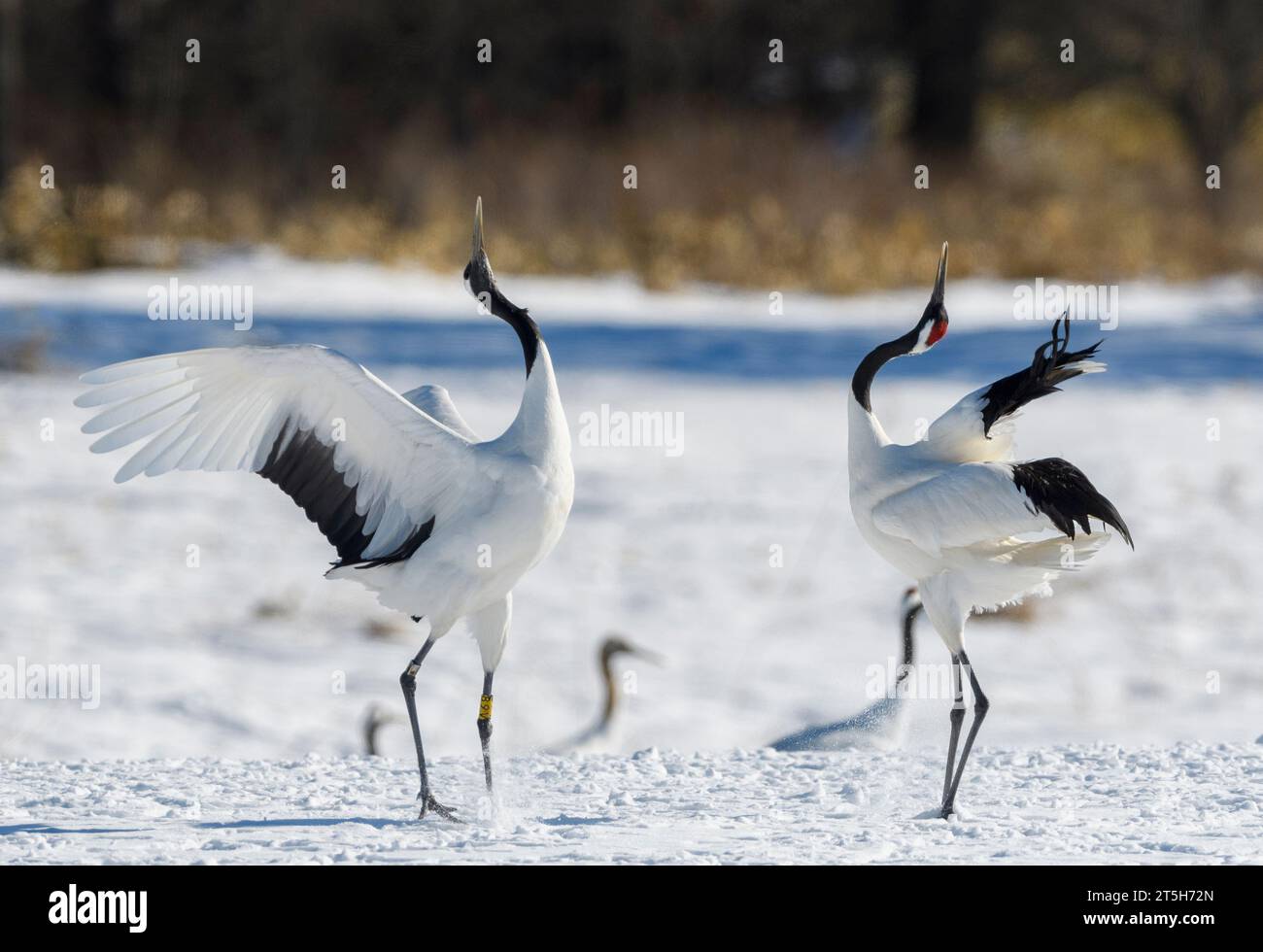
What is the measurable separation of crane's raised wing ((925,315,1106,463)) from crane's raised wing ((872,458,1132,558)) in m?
0.17

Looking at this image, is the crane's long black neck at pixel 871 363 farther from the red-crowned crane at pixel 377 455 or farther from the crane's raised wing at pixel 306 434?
the crane's raised wing at pixel 306 434

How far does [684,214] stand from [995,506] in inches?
663

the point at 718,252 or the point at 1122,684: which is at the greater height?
the point at 718,252

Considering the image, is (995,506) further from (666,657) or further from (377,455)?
(666,657)

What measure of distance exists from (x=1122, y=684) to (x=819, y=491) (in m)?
3.05

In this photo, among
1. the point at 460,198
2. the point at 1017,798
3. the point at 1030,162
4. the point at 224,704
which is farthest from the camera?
the point at 1030,162

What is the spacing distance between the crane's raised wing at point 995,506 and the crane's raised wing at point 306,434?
1.30 meters

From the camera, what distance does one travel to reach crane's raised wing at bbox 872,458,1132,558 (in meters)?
5.18

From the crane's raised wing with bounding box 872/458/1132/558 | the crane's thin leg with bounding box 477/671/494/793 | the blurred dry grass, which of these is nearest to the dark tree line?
the blurred dry grass

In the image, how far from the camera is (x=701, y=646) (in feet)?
34.8

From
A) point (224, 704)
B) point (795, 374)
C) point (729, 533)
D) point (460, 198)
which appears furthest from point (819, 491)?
point (460, 198)

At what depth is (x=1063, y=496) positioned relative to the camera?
17.0ft

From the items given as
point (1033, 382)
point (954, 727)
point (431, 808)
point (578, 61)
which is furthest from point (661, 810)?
point (578, 61)

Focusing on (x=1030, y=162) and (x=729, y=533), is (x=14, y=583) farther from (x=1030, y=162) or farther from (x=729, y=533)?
(x=1030, y=162)
